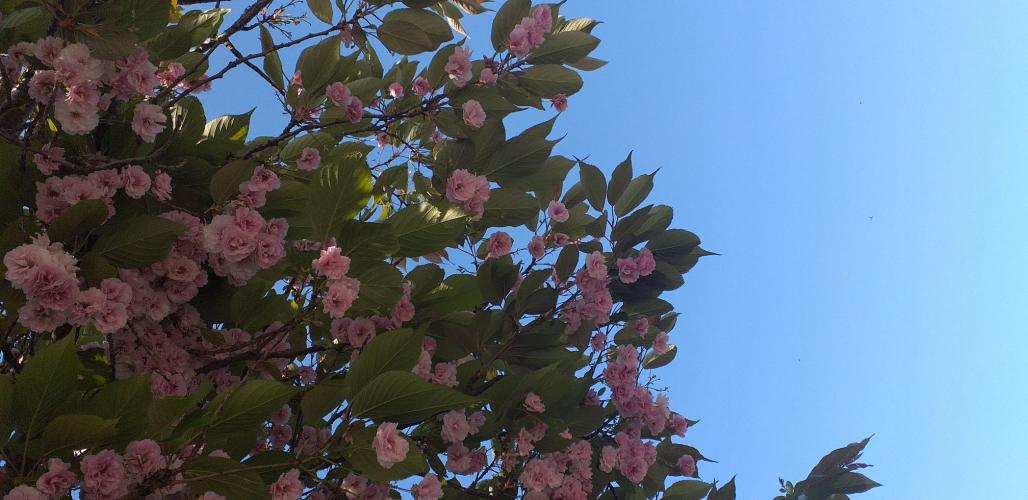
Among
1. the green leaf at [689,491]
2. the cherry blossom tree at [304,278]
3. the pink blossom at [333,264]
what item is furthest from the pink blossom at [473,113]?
the green leaf at [689,491]

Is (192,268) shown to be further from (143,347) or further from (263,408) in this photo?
(263,408)

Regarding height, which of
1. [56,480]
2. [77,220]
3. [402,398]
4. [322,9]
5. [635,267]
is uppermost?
[322,9]

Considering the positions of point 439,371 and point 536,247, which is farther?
point 536,247

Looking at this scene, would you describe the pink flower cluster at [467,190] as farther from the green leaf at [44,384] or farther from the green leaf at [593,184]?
the green leaf at [44,384]

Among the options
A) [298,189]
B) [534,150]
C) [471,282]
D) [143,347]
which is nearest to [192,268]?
[143,347]

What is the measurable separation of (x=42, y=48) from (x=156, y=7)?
296 mm

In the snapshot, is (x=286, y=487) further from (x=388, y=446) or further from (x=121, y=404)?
(x=121, y=404)

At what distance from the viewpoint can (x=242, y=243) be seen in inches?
72.7

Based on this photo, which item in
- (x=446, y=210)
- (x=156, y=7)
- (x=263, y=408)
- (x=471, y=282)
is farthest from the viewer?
(x=471, y=282)

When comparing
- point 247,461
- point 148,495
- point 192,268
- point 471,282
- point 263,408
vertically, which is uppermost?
point 471,282

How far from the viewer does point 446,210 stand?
81.4 inches

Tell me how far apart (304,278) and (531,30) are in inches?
48.3

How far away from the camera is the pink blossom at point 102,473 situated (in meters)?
1.51

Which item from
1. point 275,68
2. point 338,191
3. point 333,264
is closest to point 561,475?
point 333,264
